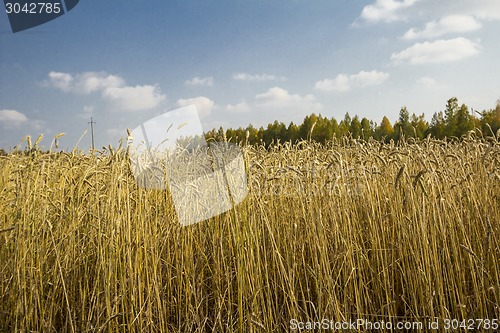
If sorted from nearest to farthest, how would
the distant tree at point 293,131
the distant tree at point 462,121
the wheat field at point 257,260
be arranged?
the wheat field at point 257,260
the distant tree at point 462,121
the distant tree at point 293,131

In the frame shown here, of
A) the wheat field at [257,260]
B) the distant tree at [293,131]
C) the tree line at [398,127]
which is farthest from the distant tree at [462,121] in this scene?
the wheat field at [257,260]

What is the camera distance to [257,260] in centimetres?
218

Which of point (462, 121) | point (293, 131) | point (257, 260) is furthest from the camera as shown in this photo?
point (293, 131)

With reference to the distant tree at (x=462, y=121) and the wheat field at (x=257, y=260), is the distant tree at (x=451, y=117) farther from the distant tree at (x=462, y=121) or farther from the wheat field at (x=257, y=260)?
the wheat field at (x=257, y=260)

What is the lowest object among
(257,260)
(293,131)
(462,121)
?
(257,260)

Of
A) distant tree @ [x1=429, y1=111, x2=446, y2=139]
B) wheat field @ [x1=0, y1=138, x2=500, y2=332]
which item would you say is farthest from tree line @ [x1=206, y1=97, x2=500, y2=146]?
wheat field @ [x1=0, y1=138, x2=500, y2=332]

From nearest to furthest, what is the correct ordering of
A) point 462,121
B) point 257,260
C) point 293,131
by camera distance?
point 257,260 → point 462,121 → point 293,131

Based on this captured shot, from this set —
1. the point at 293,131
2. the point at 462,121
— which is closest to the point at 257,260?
the point at 462,121

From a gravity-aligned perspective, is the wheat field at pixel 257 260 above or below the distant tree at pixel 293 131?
below

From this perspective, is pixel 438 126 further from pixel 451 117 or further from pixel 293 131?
pixel 293 131

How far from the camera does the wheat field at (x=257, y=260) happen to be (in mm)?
2016

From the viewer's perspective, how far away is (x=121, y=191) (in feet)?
7.24

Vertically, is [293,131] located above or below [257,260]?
above

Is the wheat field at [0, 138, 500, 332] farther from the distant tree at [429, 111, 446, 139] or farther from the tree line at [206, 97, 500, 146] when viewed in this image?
the distant tree at [429, 111, 446, 139]
